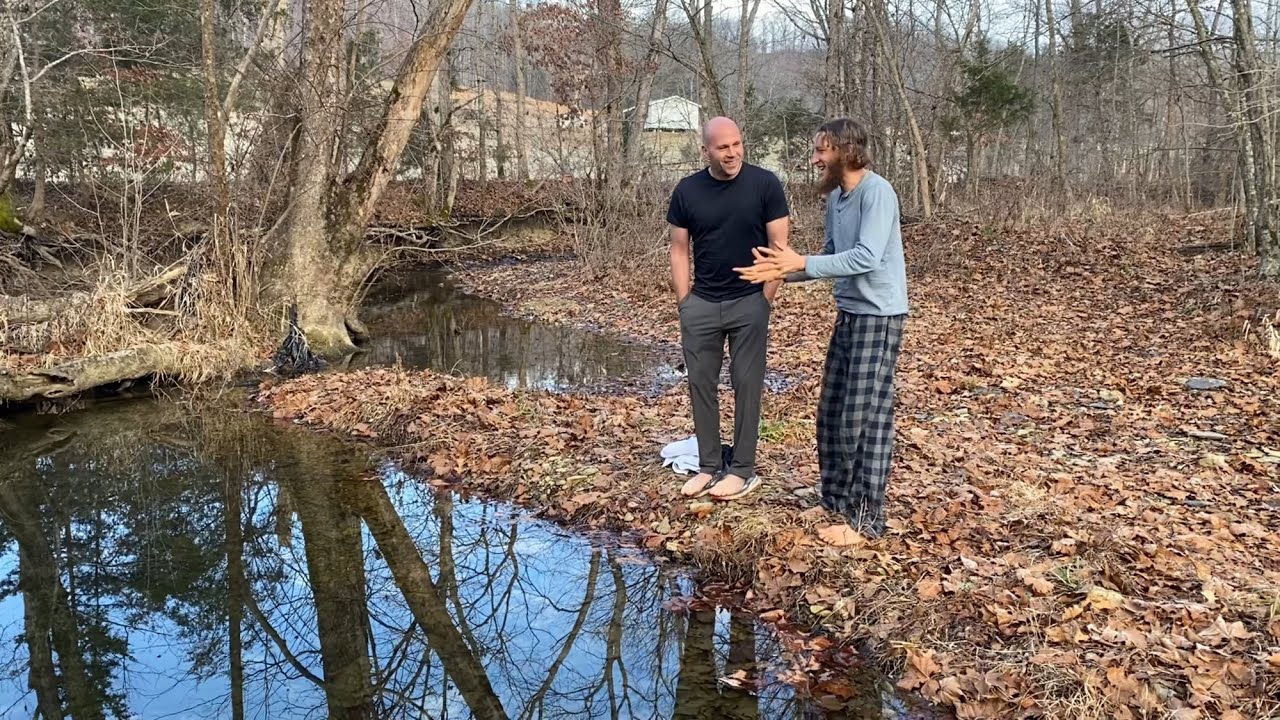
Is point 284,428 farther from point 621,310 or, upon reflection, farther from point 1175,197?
point 1175,197

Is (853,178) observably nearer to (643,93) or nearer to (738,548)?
(738,548)

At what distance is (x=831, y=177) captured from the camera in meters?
4.22

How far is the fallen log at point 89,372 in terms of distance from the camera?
27.6 feet

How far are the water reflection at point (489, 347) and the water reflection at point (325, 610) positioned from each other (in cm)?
409

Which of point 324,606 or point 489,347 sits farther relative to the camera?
point 489,347

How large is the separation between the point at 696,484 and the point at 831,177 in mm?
2107

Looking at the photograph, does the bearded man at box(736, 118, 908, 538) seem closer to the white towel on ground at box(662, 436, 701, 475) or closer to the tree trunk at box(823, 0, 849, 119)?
the white towel on ground at box(662, 436, 701, 475)

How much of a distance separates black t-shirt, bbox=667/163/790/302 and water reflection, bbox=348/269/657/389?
5.45 meters

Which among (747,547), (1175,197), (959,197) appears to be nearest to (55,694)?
(747,547)

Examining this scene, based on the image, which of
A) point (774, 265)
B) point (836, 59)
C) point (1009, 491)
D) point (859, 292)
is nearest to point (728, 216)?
point (774, 265)

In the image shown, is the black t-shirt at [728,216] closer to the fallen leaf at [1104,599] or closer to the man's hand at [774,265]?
the man's hand at [774,265]

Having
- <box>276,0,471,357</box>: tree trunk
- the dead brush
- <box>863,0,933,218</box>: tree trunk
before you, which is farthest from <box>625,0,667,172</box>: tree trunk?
the dead brush

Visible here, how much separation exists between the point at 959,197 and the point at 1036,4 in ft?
30.0

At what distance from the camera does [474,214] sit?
2619 cm
